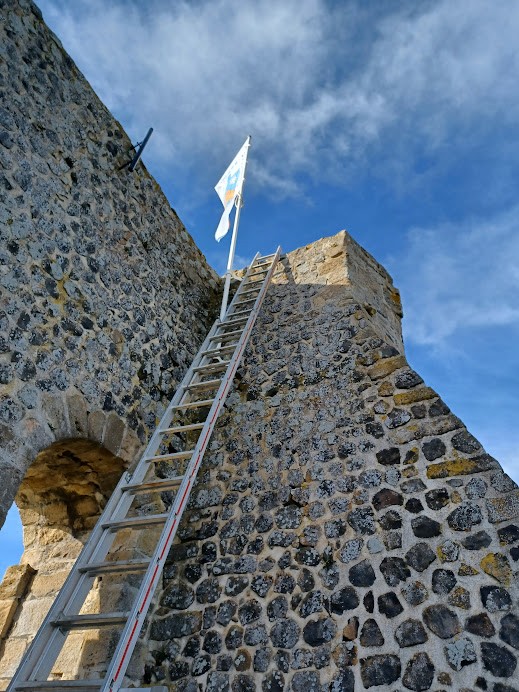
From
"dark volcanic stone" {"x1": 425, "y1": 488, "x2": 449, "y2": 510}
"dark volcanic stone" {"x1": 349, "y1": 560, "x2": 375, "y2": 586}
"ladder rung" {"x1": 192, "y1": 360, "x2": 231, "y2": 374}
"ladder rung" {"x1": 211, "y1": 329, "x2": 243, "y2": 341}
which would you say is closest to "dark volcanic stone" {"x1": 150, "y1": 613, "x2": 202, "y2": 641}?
"dark volcanic stone" {"x1": 349, "y1": 560, "x2": 375, "y2": 586}

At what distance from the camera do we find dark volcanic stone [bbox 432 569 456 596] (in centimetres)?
279

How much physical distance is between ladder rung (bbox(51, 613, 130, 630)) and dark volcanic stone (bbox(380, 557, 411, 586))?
1572mm

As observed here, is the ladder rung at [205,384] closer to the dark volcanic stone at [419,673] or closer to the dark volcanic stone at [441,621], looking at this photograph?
the dark volcanic stone at [441,621]

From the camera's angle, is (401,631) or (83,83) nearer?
(401,631)

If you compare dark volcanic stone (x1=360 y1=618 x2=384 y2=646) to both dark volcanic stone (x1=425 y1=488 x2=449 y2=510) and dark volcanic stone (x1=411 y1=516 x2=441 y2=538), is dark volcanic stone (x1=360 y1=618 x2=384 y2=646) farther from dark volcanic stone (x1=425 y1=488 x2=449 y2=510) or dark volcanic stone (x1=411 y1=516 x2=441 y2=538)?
dark volcanic stone (x1=425 y1=488 x2=449 y2=510)

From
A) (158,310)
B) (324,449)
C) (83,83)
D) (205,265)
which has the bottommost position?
(324,449)

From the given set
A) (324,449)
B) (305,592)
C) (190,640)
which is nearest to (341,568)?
(305,592)

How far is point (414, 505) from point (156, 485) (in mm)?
1897

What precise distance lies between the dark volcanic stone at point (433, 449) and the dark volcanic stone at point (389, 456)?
0.64 feet

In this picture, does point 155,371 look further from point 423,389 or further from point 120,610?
point 423,389

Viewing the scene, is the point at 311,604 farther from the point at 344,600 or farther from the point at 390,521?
the point at 390,521

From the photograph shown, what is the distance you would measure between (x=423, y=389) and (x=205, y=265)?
376cm

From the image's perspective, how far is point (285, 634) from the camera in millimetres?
3125

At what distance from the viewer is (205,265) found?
6.57 metres
